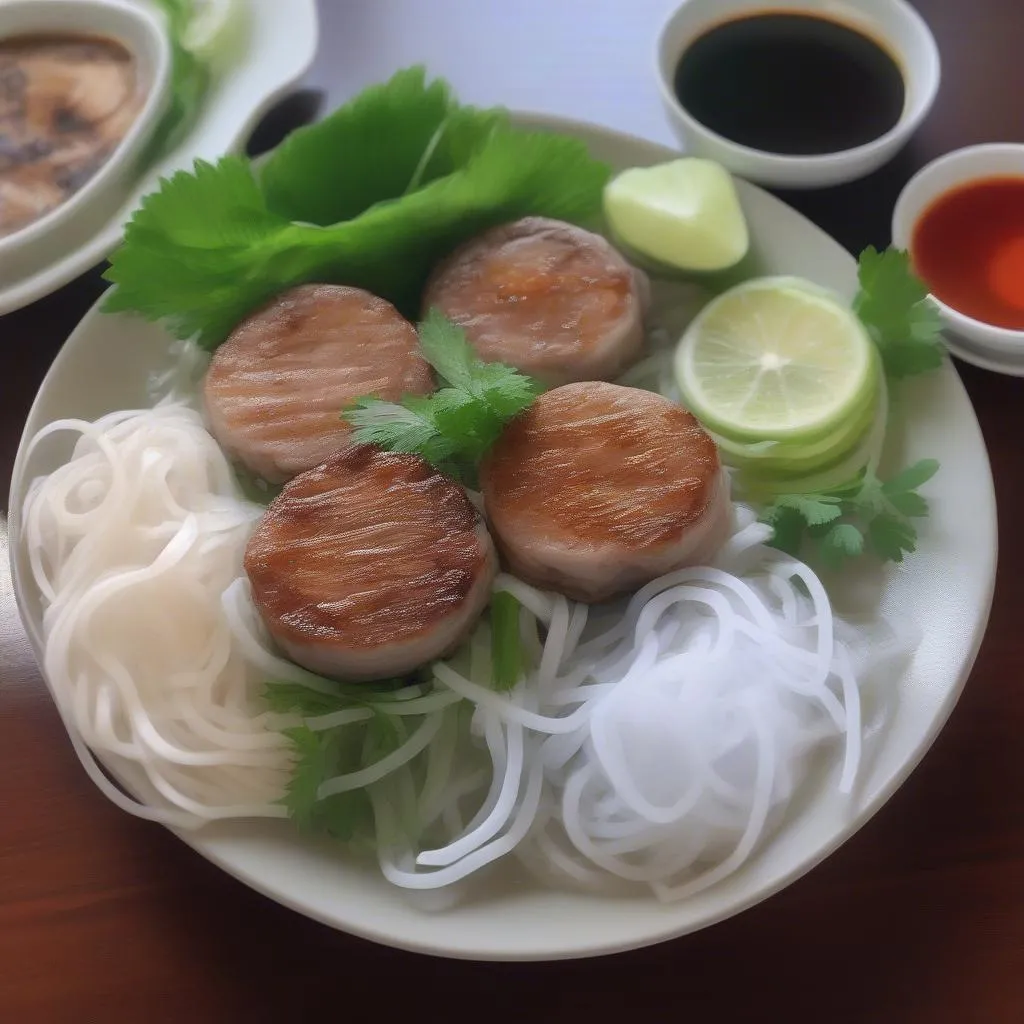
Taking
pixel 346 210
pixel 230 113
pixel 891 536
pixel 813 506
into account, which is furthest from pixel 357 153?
pixel 891 536

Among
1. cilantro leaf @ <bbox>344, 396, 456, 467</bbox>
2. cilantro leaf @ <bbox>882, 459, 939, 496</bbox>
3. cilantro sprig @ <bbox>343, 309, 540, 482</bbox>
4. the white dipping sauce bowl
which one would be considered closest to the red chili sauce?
the white dipping sauce bowl

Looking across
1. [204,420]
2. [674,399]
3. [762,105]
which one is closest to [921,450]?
[674,399]

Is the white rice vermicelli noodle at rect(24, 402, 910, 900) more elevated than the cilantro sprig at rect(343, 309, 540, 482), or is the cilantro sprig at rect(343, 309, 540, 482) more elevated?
the cilantro sprig at rect(343, 309, 540, 482)

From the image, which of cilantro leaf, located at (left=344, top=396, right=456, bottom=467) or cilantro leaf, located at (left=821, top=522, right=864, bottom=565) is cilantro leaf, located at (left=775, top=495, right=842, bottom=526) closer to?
cilantro leaf, located at (left=821, top=522, right=864, bottom=565)

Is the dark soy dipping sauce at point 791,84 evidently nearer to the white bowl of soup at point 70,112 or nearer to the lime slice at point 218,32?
the lime slice at point 218,32

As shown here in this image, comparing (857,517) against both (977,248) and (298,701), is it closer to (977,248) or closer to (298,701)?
(977,248)

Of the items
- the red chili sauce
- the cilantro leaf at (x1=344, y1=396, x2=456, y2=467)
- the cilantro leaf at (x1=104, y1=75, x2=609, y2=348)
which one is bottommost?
the red chili sauce

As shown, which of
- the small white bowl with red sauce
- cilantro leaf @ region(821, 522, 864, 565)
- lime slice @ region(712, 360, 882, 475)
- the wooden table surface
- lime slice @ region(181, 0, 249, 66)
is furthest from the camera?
lime slice @ region(181, 0, 249, 66)
